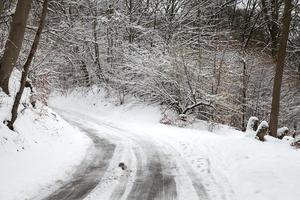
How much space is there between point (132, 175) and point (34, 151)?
291cm

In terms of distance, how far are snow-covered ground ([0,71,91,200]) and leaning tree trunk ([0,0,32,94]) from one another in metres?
0.76

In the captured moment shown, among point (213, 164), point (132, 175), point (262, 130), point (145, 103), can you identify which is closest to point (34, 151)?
point (132, 175)

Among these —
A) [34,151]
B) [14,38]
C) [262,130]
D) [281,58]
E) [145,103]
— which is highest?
[281,58]

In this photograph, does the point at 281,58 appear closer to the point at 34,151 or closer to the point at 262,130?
the point at 262,130

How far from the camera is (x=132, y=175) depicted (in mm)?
9367

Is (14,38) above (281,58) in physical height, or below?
below

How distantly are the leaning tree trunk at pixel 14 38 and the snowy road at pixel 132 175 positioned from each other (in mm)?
3305

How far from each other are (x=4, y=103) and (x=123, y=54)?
13.5 metres

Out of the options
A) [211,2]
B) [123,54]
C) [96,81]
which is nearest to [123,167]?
[123,54]

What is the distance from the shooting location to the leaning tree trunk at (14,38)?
1205cm

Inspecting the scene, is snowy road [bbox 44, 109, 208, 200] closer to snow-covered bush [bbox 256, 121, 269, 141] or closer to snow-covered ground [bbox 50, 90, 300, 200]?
snow-covered ground [bbox 50, 90, 300, 200]

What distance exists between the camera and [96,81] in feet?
92.1

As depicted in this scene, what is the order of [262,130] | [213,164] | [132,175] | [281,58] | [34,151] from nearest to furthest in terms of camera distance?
1. [132,175]
2. [213,164]
3. [34,151]
4. [262,130]
5. [281,58]

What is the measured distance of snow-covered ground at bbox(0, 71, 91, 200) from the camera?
8320 mm
